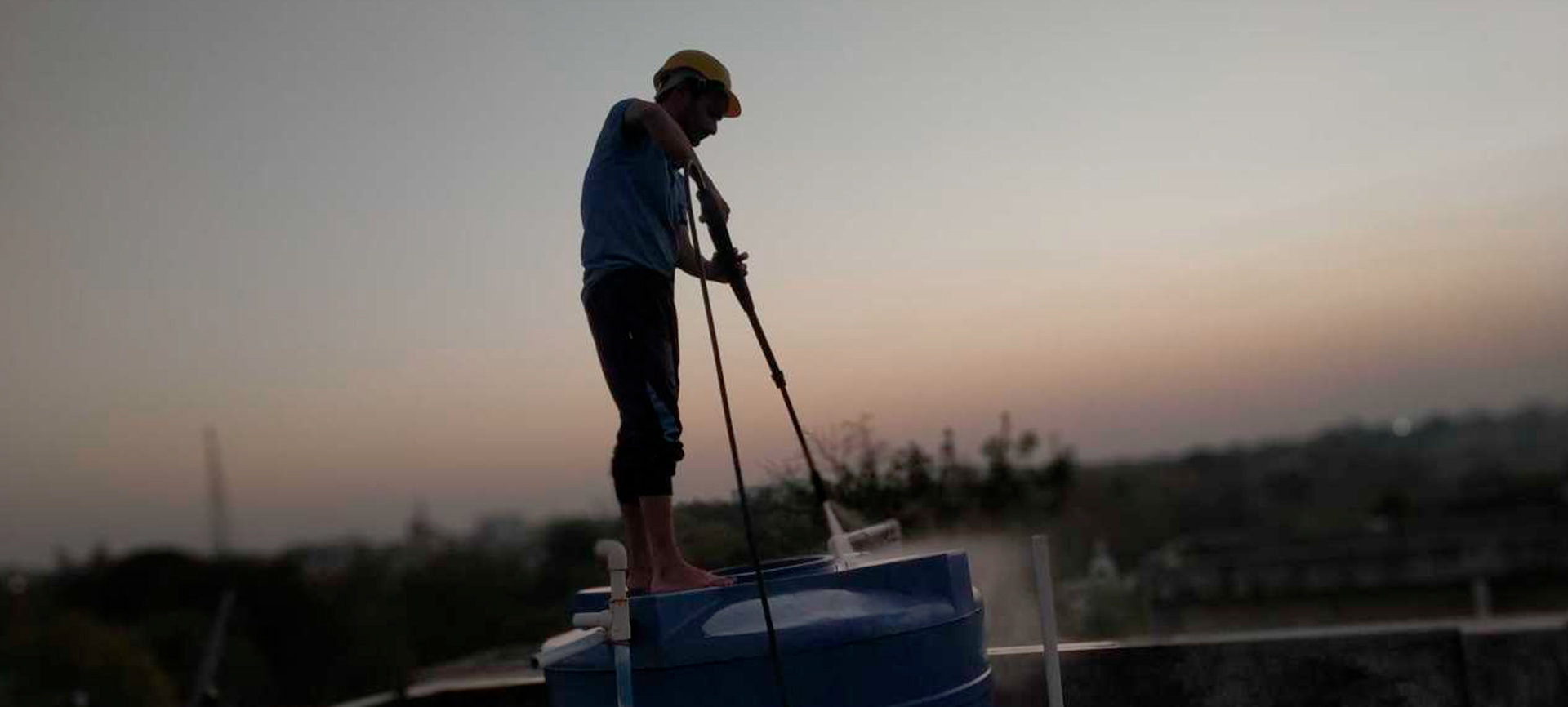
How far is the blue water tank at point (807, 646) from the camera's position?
241 cm

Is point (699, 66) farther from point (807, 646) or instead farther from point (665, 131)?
point (807, 646)

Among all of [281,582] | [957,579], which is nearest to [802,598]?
[957,579]

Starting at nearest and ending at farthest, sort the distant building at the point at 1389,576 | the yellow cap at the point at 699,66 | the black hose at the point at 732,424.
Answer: the black hose at the point at 732,424
the yellow cap at the point at 699,66
the distant building at the point at 1389,576

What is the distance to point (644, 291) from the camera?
9.43 feet

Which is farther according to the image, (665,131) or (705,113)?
(705,113)

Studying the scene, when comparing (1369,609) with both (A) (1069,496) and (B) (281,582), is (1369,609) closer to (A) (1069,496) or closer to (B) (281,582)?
(A) (1069,496)

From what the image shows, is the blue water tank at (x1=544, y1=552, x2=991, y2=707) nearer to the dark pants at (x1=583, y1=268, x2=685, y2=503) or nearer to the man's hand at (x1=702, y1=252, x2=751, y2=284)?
the dark pants at (x1=583, y1=268, x2=685, y2=503)

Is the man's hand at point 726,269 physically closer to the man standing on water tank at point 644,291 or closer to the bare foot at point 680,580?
the man standing on water tank at point 644,291

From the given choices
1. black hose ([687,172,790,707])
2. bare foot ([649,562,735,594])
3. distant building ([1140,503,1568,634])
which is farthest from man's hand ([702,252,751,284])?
distant building ([1140,503,1568,634])

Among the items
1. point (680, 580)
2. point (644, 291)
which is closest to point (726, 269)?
point (644, 291)

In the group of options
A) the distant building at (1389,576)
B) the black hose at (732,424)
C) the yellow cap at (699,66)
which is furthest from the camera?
the distant building at (1389,576)

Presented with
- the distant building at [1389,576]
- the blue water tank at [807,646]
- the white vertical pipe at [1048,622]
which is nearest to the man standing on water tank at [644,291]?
the blue water tank at [807,646]

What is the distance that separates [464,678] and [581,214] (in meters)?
3.86

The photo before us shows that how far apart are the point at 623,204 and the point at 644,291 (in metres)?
0.21
